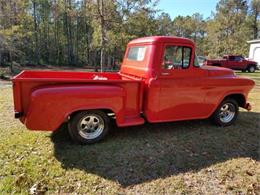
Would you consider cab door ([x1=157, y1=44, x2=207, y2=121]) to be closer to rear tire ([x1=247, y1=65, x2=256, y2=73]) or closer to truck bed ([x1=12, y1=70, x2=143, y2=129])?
truck bed ([x1=12, y1=70, x2=143, y2=129])

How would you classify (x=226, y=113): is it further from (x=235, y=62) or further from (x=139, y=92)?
(x=235, y=62)

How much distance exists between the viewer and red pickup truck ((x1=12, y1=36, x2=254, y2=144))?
409 cm

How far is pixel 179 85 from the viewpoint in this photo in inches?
195

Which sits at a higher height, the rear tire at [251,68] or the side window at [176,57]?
the side window at [176,57]

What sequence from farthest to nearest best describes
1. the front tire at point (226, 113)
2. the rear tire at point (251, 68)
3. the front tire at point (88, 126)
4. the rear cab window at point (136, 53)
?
the rear tire at point (251, 68) < the front tire at point (226, 113) < the rear cab window at point (136, 53) < the front tire at point (88, 126)

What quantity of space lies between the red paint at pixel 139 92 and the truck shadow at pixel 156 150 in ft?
1.35

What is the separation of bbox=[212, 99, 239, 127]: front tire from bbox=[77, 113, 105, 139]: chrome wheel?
106 inches

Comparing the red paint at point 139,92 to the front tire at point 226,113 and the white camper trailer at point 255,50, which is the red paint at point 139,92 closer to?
the front tire at point 226,113

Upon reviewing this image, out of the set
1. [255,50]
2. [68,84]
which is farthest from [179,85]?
[255,50]

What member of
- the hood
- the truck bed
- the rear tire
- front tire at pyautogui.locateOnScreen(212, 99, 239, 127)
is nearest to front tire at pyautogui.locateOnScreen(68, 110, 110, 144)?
the truck bed

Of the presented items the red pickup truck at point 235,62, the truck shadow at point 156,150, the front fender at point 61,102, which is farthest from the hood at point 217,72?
the red pickup truck at point 235,62

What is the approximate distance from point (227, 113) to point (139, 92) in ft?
7.97

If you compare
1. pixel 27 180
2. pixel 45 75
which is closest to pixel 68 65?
pixel 45 75

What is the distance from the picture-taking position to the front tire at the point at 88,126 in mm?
4434
